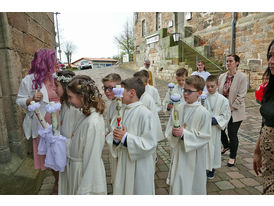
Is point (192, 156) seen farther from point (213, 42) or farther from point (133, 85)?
point (213, 42)

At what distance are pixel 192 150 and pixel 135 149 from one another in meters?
0.80

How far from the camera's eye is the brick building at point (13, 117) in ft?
8.95

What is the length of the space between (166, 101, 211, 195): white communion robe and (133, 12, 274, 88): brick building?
875cm

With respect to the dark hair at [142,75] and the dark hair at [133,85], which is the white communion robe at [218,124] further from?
the dark hair at [133,85]

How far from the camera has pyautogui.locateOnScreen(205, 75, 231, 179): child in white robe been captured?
127 inches

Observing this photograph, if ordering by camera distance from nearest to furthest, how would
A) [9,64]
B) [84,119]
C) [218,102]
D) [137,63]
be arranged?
[84,119]
[9,64]
[218,102]
[137,63]

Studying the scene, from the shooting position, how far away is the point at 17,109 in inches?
119

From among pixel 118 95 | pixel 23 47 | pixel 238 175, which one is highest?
pixel 23 47

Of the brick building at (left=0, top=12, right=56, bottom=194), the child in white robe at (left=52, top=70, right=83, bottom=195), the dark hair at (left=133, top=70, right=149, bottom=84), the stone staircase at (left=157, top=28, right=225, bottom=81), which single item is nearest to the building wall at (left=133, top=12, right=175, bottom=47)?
the stone staircase at (left=157, top=28, right=225, bottom=81)

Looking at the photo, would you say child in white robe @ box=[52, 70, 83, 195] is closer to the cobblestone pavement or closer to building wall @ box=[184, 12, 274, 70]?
the cobblestone pavement

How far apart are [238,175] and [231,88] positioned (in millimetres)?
1540

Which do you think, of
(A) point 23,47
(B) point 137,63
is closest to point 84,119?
(A) point 23,47

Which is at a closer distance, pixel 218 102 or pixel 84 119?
→ pixel 84 119
